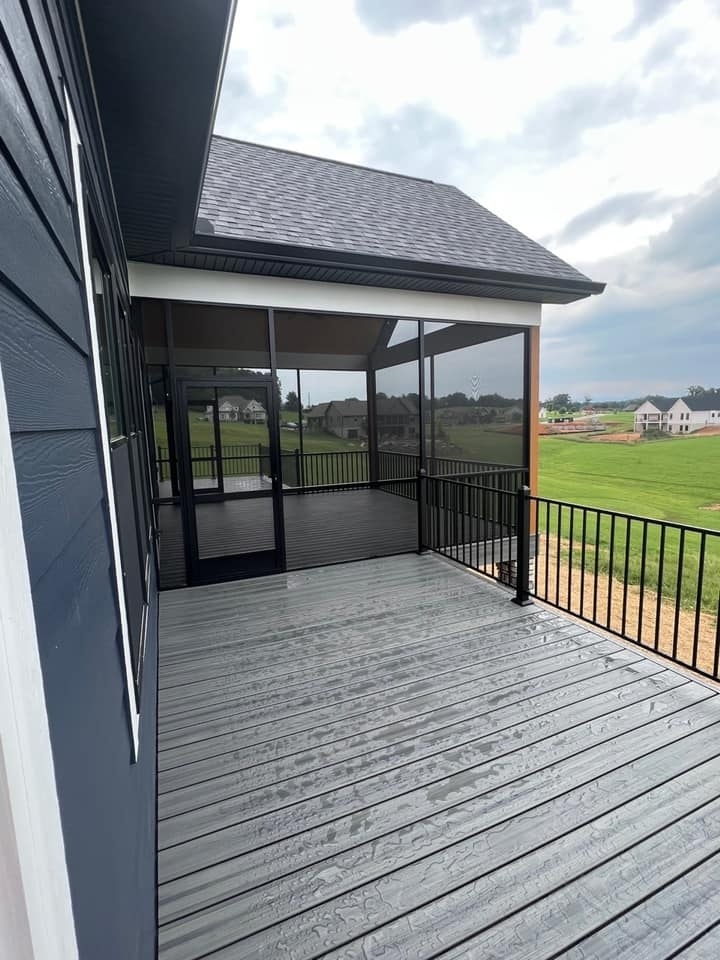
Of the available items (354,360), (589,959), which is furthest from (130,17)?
(354,360)

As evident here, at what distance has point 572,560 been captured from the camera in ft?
22.1

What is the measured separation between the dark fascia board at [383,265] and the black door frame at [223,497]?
1.09 m

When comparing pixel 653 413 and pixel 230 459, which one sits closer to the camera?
pixel 230 459

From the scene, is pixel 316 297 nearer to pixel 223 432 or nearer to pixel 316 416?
pixel 223 432

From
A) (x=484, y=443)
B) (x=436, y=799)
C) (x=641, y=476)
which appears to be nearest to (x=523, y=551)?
(x=436, y=799)

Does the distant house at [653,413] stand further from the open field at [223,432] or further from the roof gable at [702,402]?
the open field at [223,432]

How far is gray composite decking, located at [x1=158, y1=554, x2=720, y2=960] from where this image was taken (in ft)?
4.61

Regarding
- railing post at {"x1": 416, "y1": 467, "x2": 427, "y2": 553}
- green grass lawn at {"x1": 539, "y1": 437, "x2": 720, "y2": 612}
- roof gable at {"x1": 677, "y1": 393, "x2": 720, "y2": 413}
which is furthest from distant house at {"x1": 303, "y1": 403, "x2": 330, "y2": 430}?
roof gable at {"x1": 677, "y1": 393, "x2": 720, "y2": 413}

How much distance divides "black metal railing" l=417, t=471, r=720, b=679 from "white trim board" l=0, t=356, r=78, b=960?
1.98 metres

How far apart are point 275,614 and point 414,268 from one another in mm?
3537

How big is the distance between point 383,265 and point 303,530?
3.28 metres

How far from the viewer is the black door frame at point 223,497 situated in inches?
166

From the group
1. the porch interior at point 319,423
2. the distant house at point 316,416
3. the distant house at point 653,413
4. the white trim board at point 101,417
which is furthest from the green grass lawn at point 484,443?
the distant house at point 653,413

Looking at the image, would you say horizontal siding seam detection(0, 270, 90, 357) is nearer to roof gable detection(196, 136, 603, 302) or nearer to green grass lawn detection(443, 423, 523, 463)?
roof gable detection(196, 136, 603, 302)
